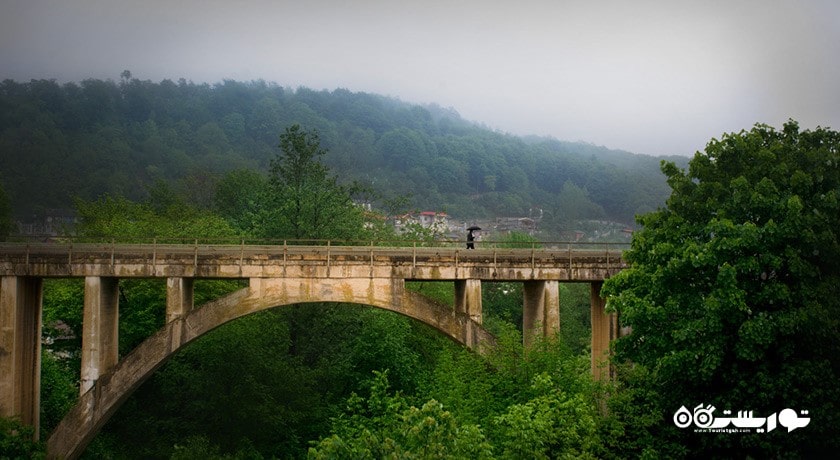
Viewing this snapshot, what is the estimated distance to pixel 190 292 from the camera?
32.7 meters

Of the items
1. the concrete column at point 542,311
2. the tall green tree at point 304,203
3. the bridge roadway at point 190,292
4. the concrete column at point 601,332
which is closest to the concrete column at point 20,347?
the bridge roadway at point 190,292

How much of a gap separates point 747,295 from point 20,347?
81.5ft

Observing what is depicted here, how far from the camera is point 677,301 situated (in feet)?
80.1

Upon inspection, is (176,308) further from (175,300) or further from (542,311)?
(542,311)

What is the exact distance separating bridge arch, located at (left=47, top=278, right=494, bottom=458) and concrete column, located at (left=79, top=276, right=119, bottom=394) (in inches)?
14.2

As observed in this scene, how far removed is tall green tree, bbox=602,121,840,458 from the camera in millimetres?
22625

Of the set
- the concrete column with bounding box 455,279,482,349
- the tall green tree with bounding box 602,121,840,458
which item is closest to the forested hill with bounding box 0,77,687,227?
the concrete column with bounding box 455,279,482,349

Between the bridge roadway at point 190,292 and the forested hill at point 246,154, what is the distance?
69.7 meters

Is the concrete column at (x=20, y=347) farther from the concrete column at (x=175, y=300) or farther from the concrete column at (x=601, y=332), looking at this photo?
the concrete column at (x=601, y=332)

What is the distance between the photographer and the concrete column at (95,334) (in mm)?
31188

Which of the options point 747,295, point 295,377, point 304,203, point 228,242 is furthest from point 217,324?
point 747,295

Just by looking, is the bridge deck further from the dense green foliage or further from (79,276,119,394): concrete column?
the dense green foliage

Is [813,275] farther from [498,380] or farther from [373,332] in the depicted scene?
[373,332]

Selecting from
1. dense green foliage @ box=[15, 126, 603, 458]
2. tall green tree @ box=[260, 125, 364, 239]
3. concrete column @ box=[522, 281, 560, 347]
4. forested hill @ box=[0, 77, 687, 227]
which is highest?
forested hill @ box=[0, 77, 687, 227]
